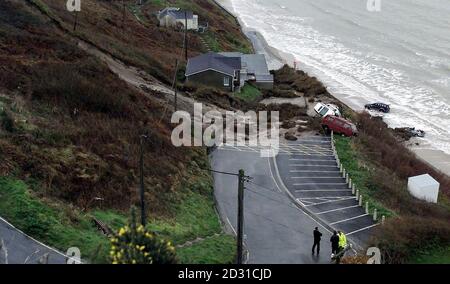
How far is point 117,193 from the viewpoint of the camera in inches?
909

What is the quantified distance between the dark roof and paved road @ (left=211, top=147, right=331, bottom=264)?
16.3 m

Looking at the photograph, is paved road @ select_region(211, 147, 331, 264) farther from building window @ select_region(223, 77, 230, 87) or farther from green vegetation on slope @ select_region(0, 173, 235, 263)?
building window @ select_region(223, 77, 230, 87)

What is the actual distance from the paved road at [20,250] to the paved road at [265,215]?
7256mm

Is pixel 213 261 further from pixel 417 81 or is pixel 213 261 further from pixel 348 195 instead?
pixel 417 81

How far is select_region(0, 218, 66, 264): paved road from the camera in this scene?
1670 cm

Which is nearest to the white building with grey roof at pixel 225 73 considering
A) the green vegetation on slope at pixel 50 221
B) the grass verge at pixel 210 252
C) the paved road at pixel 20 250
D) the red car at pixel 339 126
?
the red car at pixel 339 126

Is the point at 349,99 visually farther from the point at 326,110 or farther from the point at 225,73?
the point at 326,110

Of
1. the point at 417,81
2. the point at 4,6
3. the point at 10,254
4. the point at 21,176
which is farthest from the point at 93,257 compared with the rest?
the point at 417,81

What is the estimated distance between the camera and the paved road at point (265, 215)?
22.3 meters

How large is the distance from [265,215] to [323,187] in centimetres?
487

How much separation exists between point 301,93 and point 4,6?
24187 millimetres

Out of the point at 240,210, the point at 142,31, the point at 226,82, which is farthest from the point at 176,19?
the point at 240,210

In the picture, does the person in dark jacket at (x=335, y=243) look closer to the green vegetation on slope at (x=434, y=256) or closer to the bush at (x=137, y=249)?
the green vegetation on slope at (x=434, y=256)
